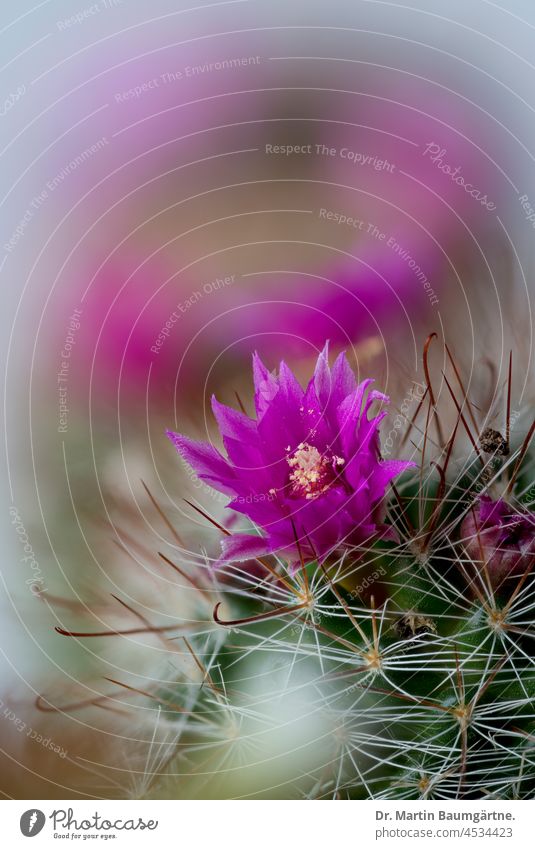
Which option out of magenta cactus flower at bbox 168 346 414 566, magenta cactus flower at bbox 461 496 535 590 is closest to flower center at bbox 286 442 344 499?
magenta cactus flower at bbox 168 346 414 566

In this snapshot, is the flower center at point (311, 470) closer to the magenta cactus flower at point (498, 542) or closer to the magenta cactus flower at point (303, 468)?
the magenta cactus flower at point (303, 468)

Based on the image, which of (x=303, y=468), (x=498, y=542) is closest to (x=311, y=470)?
(x=303, y=468)

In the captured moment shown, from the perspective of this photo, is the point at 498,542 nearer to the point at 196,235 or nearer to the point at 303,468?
the point at 303,468

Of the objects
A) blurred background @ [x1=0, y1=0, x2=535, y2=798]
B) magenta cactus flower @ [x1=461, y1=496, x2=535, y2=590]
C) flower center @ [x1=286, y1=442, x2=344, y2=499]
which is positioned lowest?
magenta cactus flower @ [x1=461, y1=496, x2=535, y2=590]

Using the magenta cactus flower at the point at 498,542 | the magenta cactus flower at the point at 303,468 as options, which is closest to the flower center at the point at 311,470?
the magenta cactus flower at the point at 303,468

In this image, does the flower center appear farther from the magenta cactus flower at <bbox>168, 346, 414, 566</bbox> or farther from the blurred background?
the blurred background
